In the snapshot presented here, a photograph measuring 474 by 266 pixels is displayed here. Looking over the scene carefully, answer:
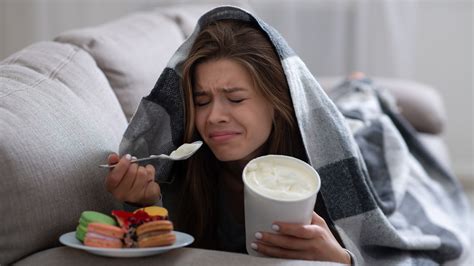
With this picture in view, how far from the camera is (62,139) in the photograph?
1231mm

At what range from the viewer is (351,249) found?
4.46ft

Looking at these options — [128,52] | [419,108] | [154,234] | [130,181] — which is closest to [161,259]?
[154,234]

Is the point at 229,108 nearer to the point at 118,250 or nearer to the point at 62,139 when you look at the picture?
the point at 62,139

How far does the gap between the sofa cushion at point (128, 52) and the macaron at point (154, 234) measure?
27.1 inches

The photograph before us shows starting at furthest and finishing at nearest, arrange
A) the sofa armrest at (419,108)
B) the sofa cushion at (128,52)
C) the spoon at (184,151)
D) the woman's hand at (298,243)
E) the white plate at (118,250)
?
the sofa armrest at (419,108) → the sofa cushion at (128,52) → the spoon at (184,151) → the woman's hand at (298,243) → the white plate at (118,250)

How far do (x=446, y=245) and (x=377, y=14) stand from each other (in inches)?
74.8

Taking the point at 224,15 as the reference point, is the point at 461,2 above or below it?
below

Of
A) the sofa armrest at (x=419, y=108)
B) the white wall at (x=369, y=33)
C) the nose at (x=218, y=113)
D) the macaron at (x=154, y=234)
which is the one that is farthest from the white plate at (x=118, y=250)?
the white wall at (x=369, y=33)

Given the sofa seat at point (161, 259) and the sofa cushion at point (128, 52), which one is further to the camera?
the sofa cushion at point (128, 52)

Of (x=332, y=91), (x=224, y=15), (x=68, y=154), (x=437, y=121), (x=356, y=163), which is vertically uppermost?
(x=224, y=15)

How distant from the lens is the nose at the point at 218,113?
1335 mm

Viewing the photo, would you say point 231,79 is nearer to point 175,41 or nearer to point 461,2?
point 175,41

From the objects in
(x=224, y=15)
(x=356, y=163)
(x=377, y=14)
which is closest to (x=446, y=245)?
(x=356, y=163)

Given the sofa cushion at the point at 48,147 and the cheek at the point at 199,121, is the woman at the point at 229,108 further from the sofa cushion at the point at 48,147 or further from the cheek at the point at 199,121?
the sofa cushion at the point at 48,147
